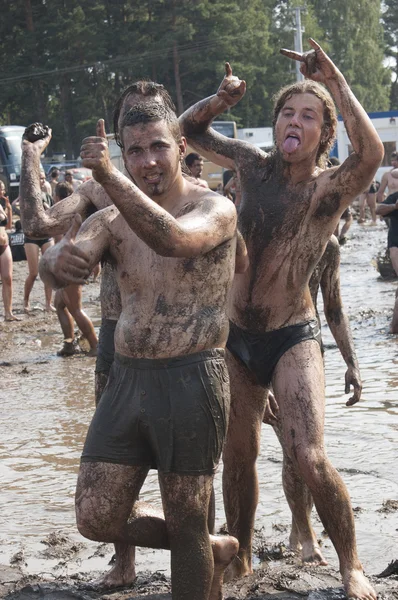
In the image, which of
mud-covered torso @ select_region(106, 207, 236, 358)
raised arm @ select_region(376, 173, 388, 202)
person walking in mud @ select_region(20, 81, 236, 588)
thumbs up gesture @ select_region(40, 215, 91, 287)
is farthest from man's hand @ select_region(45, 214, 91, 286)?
raised arm @ select_region(376, 173, 388, 202)

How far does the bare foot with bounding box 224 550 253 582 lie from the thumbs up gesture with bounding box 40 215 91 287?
1.88m

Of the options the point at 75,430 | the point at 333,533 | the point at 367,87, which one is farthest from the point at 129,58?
the point at 333,533

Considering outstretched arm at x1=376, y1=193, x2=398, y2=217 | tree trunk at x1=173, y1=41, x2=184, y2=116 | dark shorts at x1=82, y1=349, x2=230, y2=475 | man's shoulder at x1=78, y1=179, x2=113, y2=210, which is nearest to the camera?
dark shorts at x1=82, y1=349, x2=230, y2=475

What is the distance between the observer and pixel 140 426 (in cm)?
378

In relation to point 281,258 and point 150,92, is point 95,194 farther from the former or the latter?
point 150,92

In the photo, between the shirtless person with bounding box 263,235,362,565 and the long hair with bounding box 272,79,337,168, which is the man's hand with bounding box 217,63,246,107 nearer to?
the long hair with bounding box 272,79,337,168

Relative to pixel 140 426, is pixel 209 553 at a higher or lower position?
lower

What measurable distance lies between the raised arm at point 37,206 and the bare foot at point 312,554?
182cm

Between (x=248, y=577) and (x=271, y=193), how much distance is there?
5.63ft

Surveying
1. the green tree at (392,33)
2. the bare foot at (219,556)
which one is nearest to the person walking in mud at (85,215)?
the bare foot at (219,556)

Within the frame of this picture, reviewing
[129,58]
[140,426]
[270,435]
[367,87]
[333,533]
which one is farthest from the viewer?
[367,87]

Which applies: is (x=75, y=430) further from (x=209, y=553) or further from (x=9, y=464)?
(x=209, y=553)

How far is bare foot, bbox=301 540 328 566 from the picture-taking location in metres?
4.99

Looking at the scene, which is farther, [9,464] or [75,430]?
[75,430]
